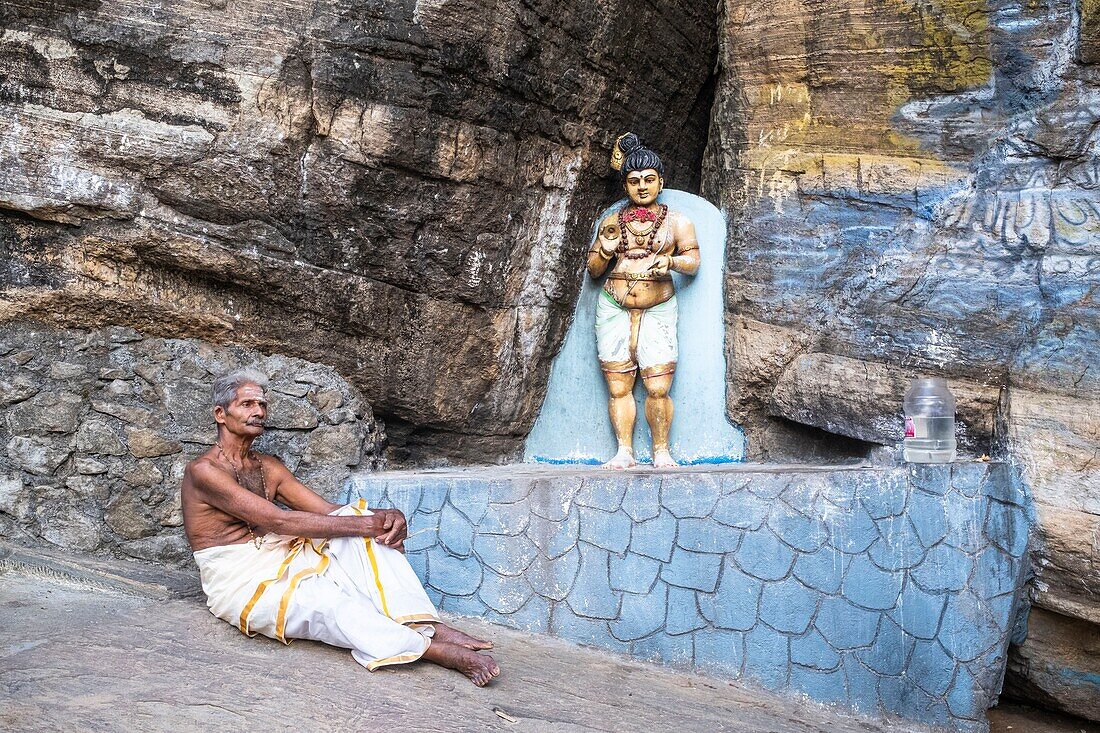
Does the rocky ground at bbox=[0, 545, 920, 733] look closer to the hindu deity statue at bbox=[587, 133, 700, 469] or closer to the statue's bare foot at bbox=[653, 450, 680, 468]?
the statue's bare foot at bbox=[653, 450, 680, 468]

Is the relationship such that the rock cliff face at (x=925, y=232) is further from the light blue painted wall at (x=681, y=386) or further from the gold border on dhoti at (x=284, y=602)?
the gold border on dhoti at (x=284, y=602)

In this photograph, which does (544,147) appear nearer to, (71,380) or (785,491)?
(785,491)

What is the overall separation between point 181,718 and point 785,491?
2421mm

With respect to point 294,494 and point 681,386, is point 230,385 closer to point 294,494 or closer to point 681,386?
point 294,494

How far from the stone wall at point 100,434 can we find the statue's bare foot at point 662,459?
2146 millimetres

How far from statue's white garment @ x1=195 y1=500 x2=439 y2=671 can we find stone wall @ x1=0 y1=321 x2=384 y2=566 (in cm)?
81

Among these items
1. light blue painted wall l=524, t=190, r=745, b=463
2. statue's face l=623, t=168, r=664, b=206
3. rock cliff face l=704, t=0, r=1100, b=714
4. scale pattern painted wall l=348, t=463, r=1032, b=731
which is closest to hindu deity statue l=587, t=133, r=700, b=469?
statue's face l=623, t=168, r=664, b=206

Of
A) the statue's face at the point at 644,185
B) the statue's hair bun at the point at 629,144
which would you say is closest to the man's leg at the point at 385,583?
the statue's face at the point at 644,185

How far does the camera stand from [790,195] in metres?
5.00

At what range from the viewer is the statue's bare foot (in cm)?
507

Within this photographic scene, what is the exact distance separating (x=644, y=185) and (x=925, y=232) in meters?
1.39

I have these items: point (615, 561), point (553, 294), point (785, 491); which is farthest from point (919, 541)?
point (553, 294)

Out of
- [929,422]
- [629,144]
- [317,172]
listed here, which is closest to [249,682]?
[317,172]

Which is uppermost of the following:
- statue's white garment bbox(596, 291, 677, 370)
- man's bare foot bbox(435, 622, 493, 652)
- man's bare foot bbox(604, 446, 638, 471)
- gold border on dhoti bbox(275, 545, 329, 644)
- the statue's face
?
the statue's face
